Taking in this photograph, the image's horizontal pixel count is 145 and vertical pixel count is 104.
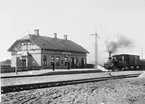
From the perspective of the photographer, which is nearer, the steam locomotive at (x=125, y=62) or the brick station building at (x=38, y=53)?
the brick station building at (x=38, y=53)

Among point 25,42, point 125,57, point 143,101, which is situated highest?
point 25,42

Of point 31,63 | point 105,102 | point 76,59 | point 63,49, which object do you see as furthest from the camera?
point 76,59

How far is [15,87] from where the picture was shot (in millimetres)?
9250

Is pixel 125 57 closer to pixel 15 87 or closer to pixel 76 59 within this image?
pixel 76 59

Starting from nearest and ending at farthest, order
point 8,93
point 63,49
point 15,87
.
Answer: point 8,93, point 15,87, point 63,49

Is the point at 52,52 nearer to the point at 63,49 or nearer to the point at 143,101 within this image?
the point at 63,49

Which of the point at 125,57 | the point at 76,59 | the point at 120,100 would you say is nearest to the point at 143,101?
the point at 120,100

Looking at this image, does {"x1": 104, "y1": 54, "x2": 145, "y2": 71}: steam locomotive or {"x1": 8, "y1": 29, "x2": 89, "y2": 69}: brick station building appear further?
{"x1": 104, "y1": 54, "x2": 145, "y2": 71}: steam locomotive

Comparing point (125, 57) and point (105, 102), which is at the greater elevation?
point (125, 57)

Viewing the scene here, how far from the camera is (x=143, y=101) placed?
7762mm

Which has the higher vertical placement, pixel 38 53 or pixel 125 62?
pixel 38 53

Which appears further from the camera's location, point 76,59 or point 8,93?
point 76,59

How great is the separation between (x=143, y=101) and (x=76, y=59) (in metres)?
28.9

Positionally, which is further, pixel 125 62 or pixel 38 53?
pixel 125 62
